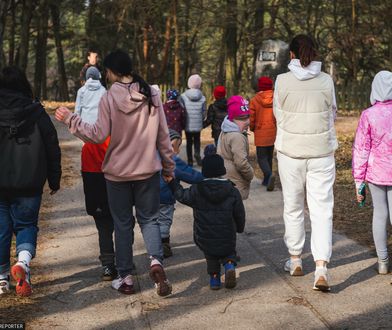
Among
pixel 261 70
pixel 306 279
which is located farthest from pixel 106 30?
pixel 306 279

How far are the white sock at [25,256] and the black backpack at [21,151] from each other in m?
0.48

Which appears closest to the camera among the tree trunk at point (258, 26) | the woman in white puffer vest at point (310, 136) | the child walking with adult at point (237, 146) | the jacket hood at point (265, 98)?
the woman in white puffer vest at point (310, 136)

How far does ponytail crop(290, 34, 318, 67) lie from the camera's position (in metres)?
6.17

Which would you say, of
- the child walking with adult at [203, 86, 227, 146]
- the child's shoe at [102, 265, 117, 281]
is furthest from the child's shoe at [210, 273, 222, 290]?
the child walking with adult at [203, 86, 227, 146]

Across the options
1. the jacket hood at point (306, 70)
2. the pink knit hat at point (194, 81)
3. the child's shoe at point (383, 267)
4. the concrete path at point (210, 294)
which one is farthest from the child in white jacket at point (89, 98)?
the child's shoe at point (383, 267)

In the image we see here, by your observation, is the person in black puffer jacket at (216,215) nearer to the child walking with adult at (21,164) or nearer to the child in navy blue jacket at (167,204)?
the child in navy blue jacket at (167,204)

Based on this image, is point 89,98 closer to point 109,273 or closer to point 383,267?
point 109,273

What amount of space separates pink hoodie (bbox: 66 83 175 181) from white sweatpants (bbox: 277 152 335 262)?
123cm

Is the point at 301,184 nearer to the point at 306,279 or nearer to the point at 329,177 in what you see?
the point at 329,177

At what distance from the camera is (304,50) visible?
243 inches

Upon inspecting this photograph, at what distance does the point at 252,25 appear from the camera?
3531 centimetres

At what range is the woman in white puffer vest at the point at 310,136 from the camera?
243 inches

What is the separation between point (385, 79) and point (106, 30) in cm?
3415

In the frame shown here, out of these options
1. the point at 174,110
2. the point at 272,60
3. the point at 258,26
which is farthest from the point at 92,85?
the point at 258,26
